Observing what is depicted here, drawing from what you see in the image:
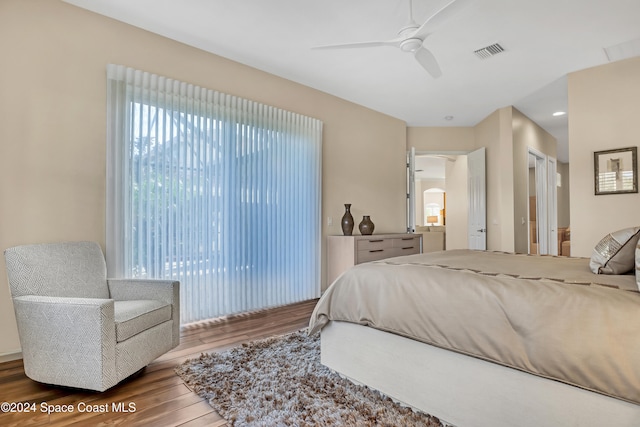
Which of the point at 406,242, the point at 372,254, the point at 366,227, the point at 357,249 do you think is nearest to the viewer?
the point at 357,249

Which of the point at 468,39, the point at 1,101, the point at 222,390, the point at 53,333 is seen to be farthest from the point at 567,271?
the point at 1,101

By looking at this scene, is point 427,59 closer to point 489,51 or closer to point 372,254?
point 489,51

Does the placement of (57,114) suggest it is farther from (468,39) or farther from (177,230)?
(468,39)

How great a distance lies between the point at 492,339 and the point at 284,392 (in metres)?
1.12

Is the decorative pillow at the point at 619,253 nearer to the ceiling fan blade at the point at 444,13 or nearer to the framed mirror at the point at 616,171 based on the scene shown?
the ceiling fan blade at the point at 444,13

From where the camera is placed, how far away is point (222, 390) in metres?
1.85

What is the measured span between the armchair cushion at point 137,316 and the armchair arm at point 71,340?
2.8 inches

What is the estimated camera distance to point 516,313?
1.35 m

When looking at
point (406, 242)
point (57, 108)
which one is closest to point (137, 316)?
point (57, 108)

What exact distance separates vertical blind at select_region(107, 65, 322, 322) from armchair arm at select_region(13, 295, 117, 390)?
0.84 m

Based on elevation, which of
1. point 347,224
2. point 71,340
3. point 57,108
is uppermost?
point 57,108

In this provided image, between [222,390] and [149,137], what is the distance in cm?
214

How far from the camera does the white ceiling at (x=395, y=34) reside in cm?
259

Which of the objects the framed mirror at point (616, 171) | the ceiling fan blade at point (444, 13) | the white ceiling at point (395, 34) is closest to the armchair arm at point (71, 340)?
the white ceiling at point (395, 34)
